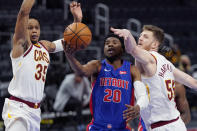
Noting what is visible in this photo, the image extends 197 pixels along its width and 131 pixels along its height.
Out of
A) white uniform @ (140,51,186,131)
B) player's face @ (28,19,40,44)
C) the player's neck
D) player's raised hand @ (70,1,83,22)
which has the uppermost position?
player's raised hand @ (70,1,83,22)

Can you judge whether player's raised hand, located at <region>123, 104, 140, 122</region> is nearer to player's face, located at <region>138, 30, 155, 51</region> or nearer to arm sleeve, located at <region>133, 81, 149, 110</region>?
arm sleeve, located at <region>133, 81, 149, 110</region>

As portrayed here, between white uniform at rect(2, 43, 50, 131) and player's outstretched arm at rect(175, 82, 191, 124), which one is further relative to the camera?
player's outstretched arm at rect(175, 82, 191, 124)

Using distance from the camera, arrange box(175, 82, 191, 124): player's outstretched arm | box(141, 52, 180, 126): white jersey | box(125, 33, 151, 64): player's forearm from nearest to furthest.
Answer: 1. box(125, 33, 151, 64): player's forearm
2. box(141, 52, 180, 126): white jersey
3. box(175, 82, 191, 124): player's outstretched arm

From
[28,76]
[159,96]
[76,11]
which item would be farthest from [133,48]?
[28,76]

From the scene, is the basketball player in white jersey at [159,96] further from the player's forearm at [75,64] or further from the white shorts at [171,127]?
the player's forearm at [75,64]

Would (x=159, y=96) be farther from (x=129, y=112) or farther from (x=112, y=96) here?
(x=129, y=112)

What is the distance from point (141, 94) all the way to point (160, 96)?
37cm

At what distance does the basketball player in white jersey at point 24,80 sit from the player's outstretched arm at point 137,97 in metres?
1.20

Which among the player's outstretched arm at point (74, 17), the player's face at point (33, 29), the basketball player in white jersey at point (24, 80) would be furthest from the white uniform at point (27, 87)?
the player's outstretched arm at point (74, 17)

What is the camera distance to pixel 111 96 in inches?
174

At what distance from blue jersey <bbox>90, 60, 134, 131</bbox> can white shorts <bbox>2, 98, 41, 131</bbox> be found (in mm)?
761

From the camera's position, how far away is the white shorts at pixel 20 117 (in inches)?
166

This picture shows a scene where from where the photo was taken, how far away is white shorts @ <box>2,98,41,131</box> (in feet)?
13.9

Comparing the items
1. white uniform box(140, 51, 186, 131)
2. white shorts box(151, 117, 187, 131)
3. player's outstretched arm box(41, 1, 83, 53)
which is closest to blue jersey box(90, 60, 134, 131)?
white uniform box(140, 51, 186, 131)
